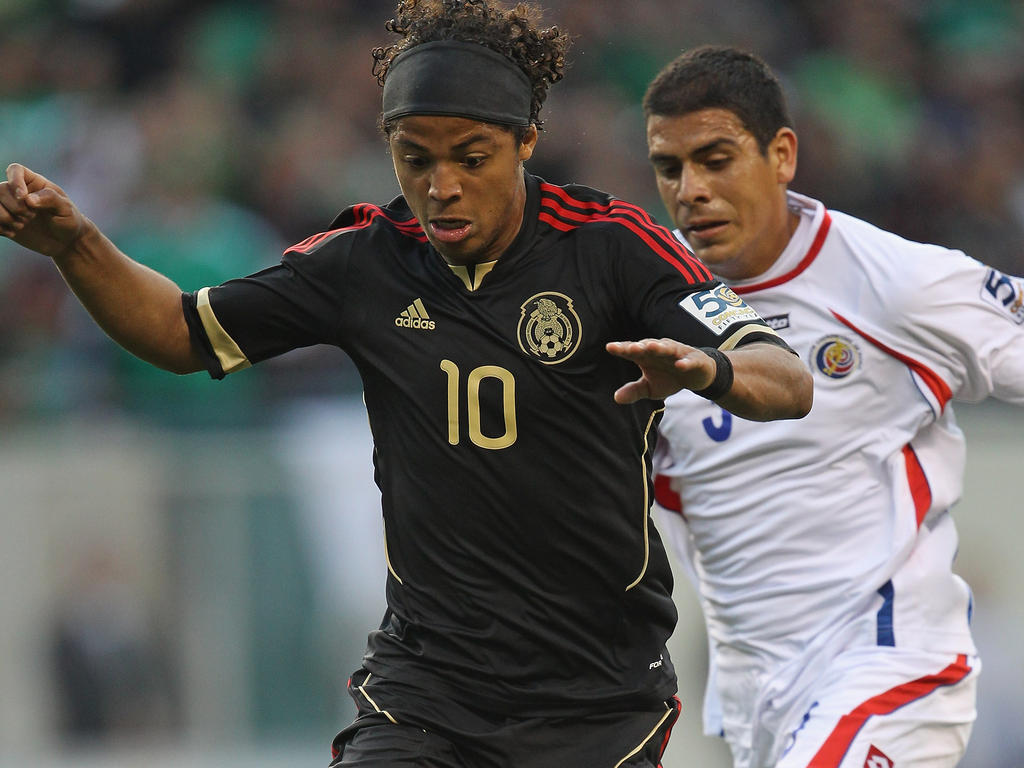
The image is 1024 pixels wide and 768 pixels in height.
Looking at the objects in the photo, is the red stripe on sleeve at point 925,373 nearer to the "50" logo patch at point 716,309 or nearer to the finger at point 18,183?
the "50" logo patch at point 716,309

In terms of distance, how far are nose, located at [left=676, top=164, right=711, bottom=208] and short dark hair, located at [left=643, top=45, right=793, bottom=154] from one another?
0.20 metres

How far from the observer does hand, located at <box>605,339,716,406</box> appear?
3.10 m

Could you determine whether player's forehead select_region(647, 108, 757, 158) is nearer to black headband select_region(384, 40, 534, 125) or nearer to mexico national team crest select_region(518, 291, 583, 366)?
black headband select_region(384, 40, 534, 125)

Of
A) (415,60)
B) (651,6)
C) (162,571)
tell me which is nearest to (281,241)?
(162,571)

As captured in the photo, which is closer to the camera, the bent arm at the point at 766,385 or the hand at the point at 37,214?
the bent arm at the point at 766,385

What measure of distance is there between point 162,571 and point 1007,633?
422cm

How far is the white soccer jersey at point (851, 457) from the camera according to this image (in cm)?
474

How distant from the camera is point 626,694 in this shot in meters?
3.84

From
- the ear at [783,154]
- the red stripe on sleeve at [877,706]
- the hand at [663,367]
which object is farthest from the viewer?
the ear at [783,154]

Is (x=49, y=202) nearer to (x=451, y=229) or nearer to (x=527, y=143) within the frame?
(x=451, y=229)

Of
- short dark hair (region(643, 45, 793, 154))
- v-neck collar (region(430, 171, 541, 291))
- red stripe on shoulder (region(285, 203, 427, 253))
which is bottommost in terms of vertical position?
v-neck collar (region(430, 171, 541, 291))

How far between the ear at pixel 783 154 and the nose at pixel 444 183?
1706 mm

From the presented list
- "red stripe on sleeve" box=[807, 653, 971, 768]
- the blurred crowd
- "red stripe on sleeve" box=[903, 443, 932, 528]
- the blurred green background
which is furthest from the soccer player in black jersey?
the blurred crowd

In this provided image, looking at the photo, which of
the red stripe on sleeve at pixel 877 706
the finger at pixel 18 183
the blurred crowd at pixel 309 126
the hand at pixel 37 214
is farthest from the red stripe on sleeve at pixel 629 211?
the blurred crowd at pixel 309 126
